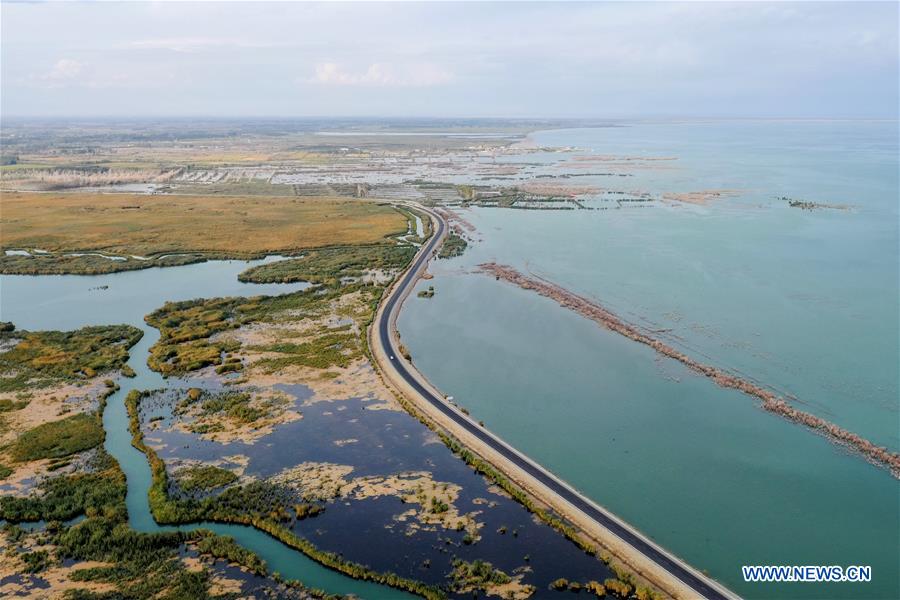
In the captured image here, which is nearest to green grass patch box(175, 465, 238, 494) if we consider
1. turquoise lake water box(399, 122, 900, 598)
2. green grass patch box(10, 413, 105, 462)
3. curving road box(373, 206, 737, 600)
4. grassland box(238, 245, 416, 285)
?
green grass patch box(10, 413, 105, 462)

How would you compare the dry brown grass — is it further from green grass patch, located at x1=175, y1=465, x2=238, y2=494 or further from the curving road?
green grass patch, located at x1=175, y1=465, x2=238, y2=494

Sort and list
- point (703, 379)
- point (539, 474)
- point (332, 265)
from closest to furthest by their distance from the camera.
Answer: point (539, 474) < point (703, 379) < point (332, 265)

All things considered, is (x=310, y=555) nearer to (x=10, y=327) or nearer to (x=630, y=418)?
(x=630, y=418)

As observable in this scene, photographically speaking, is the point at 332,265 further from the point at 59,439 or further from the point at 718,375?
the point at 718,375

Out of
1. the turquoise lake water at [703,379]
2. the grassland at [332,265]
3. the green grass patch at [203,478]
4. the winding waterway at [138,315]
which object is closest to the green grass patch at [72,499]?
the winding waterway at [138,315]

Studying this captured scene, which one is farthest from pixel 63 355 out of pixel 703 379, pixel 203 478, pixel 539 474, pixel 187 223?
pixel 187 223
